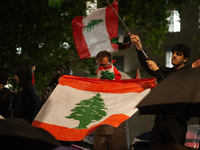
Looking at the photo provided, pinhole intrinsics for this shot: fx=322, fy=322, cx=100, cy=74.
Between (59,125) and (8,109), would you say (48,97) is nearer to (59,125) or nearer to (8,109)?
(59,125)

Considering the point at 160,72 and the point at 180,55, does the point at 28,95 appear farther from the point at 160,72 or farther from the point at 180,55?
the point at 180,55

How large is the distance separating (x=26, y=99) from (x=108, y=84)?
4.69 feet

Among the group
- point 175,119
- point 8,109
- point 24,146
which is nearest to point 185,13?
point 8,109

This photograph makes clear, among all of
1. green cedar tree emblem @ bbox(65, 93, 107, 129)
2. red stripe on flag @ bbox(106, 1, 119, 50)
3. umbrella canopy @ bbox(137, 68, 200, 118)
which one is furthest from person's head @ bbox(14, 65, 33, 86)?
umbrella canopy @ bbox(137, 68, 200, 118)

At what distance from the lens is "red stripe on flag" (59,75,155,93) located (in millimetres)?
Answer: 5266

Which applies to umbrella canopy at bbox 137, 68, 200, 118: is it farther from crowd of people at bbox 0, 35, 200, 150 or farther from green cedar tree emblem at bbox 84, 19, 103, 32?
green cedar tree emblem at bbox 84, 19, 103, 32

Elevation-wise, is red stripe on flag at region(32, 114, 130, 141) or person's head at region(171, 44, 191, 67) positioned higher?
person's head at region(171, 44, 191, 67)

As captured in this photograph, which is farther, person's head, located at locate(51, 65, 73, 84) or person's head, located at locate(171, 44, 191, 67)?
person's head, located at locate(51, 65, 73, 84)

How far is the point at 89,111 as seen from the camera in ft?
16.6

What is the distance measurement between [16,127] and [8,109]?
4544 mm

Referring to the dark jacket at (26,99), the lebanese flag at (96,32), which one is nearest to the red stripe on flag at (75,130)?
the dark jacket at (26,99)

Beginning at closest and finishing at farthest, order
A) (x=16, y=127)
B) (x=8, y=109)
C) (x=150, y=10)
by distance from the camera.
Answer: (x=16, y=127) → (x=8, y=109) → (x=150, y=10)

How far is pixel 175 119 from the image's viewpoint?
12.4ft

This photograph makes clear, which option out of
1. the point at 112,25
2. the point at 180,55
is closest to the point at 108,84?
the point at 180,55
